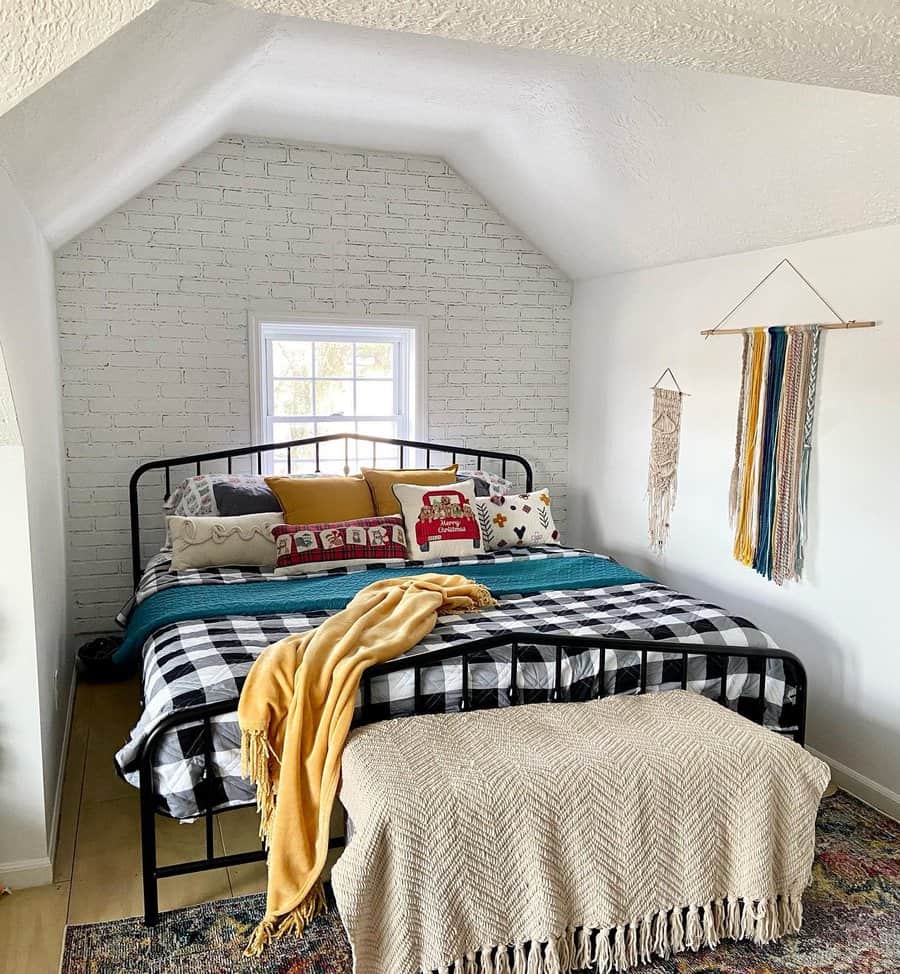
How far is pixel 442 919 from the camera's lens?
6.85 ft

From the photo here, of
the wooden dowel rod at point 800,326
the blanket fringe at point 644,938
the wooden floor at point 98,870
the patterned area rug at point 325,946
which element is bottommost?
the wooden floor at point 98,870

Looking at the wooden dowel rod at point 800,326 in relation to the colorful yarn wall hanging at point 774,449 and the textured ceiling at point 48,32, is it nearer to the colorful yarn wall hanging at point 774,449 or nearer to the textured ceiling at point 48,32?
the colorful yarn wall hanging at point 774,449

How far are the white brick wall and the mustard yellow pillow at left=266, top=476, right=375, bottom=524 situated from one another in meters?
0.70

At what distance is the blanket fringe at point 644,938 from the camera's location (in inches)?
84.6

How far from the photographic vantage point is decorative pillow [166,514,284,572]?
12.7 ft

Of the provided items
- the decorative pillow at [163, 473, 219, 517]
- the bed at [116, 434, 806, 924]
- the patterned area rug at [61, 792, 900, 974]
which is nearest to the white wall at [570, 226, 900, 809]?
the bed at [116, 434, 806, 924]

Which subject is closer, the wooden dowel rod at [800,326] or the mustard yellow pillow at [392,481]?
the wooden dowel rod at [800,326]

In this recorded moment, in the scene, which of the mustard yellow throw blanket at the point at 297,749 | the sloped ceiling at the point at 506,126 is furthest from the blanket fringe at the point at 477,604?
the sloped ceiling at the point at 506,126

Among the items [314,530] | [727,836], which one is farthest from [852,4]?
[314,530]

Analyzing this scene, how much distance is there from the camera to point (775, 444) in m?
3.62

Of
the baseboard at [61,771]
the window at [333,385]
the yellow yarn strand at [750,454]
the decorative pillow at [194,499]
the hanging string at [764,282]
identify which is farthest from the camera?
the window at [333,385]

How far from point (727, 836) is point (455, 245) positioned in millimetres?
3588

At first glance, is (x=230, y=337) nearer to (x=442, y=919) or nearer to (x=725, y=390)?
(x=725, y=390)

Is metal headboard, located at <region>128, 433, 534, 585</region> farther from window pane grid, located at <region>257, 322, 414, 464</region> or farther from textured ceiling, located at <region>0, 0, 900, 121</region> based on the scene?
textured ceiling, located at <region>0, 0, 900, 121</region>
